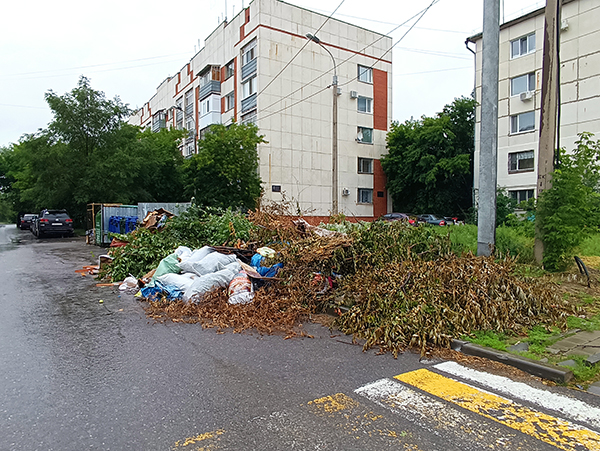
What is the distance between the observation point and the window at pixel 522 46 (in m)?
27.5

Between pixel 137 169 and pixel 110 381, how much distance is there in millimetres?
27998

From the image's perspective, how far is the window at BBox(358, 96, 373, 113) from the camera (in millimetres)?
34219

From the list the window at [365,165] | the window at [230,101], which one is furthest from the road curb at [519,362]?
the window at [230,101]

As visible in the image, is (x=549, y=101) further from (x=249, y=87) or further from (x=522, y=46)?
(x=249, y=87)

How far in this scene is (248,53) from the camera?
3092 cm

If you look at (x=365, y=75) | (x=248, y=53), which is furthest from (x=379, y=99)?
(x=248, y=53)

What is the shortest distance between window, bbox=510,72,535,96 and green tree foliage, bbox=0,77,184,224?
85.1ft

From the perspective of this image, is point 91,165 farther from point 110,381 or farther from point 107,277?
point 110,381

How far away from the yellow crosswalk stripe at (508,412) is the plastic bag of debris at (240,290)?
335 centimetres

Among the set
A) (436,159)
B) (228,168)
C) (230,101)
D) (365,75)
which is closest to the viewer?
(228,168)

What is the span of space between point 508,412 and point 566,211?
6.07 meters

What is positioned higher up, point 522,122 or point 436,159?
point 522,122

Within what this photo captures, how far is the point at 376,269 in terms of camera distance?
6609mm

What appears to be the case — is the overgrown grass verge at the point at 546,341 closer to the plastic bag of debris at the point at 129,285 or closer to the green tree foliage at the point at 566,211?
the green tree foliage at the point at 566,211
